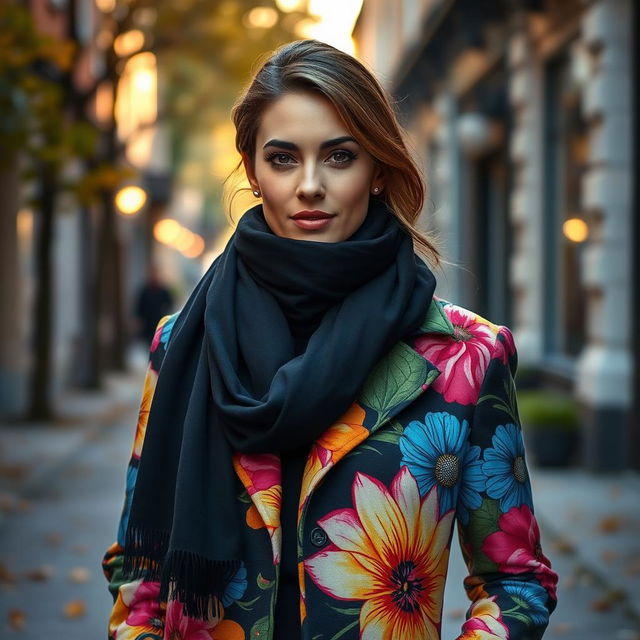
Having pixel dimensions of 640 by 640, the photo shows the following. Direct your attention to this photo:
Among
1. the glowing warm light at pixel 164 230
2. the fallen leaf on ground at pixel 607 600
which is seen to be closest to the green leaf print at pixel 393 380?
the fallen leaf on ground at pixel 607 600

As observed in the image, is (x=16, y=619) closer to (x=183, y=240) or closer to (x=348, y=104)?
(x=348, y=104)

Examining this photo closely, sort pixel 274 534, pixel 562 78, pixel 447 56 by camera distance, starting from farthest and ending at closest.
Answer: pixel 447 56, pixel 562 78, pixel 274 534

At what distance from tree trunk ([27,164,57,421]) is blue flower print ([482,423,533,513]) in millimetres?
13172

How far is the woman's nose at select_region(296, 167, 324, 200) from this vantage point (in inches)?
86.3

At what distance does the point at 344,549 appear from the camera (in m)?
2.12

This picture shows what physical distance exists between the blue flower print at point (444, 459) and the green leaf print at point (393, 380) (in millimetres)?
57

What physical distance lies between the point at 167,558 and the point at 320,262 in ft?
1.95

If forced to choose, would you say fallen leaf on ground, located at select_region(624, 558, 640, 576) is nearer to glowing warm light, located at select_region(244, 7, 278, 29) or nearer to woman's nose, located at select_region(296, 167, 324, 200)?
woman's nose, located at select_region(296, 167, 324, 200)

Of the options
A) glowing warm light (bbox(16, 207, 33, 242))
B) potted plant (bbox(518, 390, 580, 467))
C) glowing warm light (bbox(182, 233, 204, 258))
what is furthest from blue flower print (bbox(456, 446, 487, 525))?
glowing warm light (bbox(182, 233, 204, 258))

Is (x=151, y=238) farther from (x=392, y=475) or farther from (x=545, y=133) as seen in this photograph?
(x=392, y=475)

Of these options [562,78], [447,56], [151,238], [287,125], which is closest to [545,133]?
[562,78]

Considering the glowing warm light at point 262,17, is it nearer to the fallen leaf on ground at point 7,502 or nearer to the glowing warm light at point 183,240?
the fallen leaf on ground at point 7,502

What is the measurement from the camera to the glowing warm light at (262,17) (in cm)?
1911

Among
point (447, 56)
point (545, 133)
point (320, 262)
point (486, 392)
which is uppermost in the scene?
point (447, 56)
